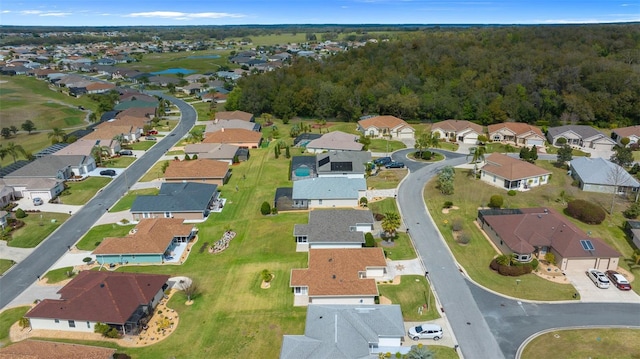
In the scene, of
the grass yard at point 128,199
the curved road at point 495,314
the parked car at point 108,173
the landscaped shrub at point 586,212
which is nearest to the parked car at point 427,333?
the curved road at point 495,314

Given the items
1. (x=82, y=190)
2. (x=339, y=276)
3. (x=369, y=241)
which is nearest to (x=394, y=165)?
(x=369, y=241)

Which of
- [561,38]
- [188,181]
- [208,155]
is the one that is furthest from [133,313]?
[561,38]

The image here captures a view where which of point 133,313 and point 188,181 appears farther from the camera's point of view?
point 188,181

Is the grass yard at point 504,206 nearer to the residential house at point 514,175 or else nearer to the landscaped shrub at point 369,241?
the residential house at point 514,175

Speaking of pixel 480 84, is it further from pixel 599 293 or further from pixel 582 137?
pixel 599 293

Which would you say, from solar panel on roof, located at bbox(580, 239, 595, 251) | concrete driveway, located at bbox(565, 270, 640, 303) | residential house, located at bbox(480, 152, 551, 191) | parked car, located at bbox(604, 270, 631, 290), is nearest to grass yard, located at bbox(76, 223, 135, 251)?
concrete driveway, located at bbox(565, 270, 640, 303)

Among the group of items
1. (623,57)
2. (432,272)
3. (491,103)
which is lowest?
(432,272)

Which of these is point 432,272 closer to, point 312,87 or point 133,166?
point 133,166

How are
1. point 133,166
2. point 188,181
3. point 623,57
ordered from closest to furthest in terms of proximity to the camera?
point 188,181, point 133,166, point 623,57

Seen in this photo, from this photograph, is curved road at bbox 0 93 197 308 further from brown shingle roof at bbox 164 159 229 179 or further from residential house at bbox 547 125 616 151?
residential house at bbox 547 125 616 151
